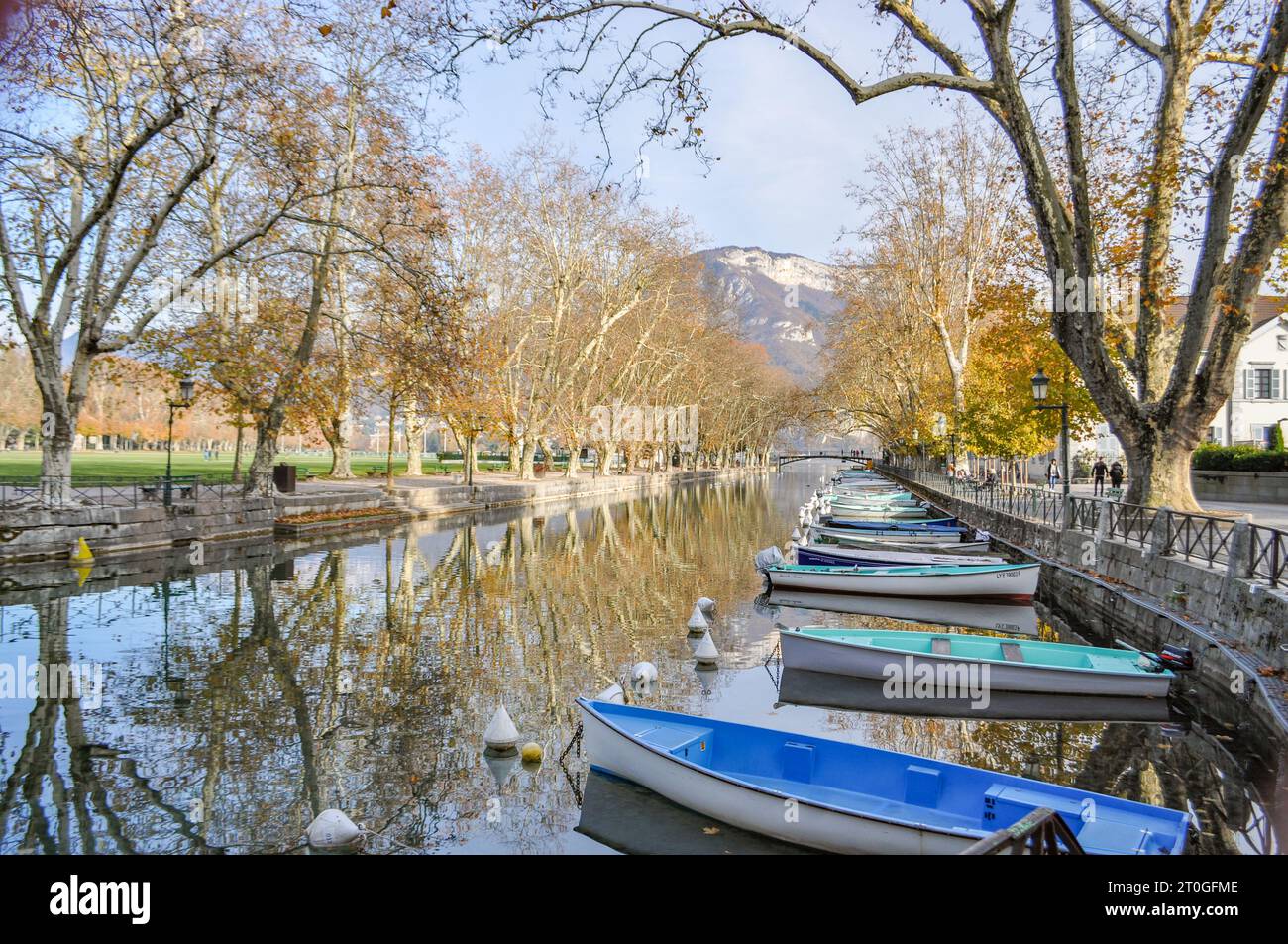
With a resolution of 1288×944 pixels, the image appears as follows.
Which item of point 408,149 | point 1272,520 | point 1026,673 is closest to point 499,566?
point 408,149

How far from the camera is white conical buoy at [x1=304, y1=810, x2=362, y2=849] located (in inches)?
247

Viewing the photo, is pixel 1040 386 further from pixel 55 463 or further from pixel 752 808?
pixel 55 463

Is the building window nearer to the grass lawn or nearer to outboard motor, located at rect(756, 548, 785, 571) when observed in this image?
outboard motor, located at rect(756, 548, 785, 571)

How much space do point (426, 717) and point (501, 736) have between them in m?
1.62

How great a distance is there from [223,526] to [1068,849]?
Result: 26074mm

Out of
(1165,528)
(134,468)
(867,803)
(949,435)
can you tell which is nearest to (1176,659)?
(1165,528)

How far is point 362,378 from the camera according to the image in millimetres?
32219

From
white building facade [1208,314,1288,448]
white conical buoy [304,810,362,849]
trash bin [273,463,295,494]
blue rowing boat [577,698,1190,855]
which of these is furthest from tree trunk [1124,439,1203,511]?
white building facade [1208,314,1288,448]

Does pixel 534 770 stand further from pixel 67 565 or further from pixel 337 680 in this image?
pixel 67 565

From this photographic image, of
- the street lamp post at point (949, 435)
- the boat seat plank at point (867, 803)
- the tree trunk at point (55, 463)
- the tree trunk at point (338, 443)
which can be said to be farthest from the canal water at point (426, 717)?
the tree trunk at point (338, 443)

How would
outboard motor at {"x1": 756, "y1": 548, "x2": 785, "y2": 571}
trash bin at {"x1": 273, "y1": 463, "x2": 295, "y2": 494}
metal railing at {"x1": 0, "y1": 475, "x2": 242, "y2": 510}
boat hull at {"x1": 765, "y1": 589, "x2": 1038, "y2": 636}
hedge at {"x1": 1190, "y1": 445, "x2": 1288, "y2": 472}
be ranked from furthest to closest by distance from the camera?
trash bin at {"x1": 273, "y1": 463, "x2": 295, "y2": 494} < hedge at {"x1": 1190, "y1": 445, "x2": 1288, "y2": 472} < outboard motor at {"x1": 756, "y1": 548, "x2": 785, "y2": 571} < metal railing at {"x1": 0, "y1": 475, "x2": 242, "y2": 510} < boat hull at {"x1": 765, "y1": 589, "x2": 1038, "y2": 636}

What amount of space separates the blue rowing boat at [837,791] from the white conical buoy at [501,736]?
932mm

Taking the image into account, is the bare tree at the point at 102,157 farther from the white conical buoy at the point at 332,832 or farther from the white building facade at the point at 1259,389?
the white building facade at the point at 1259,389

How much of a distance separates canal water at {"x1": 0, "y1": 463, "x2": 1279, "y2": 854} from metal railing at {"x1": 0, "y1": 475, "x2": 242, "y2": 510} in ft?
11.8
